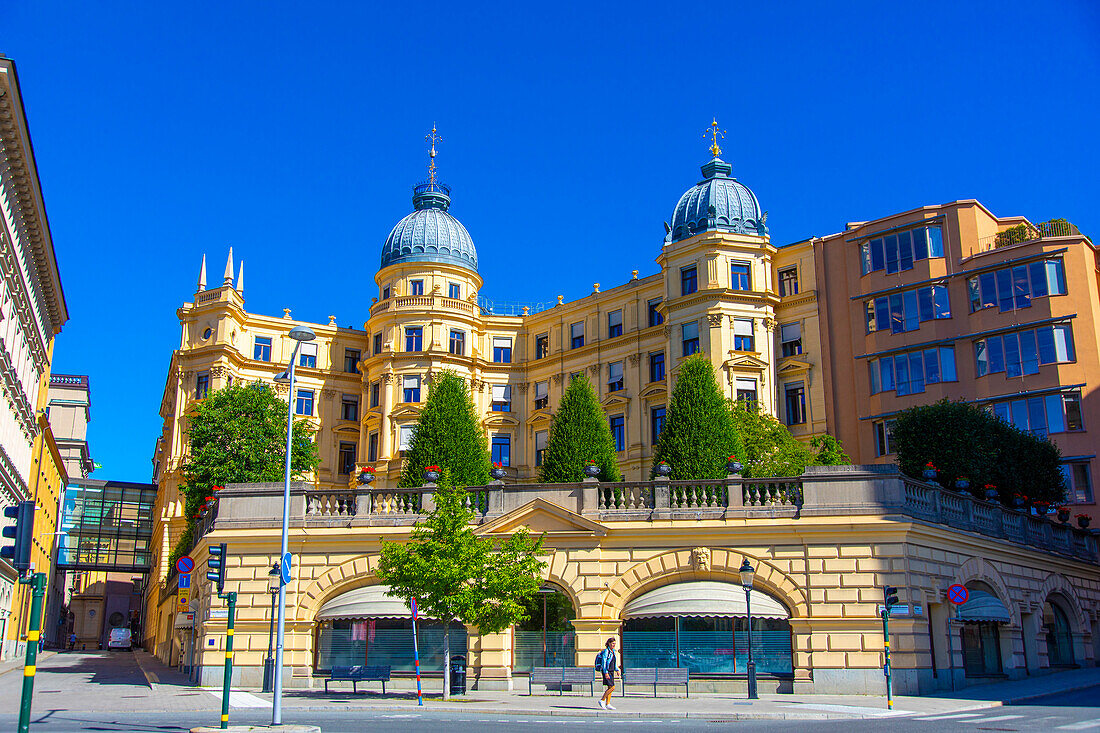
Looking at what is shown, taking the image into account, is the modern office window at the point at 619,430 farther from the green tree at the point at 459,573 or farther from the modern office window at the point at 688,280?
the green tree at the point at 459,573

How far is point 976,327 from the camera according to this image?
2124 inches

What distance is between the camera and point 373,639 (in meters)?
31.5

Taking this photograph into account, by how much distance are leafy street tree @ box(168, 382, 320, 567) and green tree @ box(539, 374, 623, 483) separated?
12.4 meters

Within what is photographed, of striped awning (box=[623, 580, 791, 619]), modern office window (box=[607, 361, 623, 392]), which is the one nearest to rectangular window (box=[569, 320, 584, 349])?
modern office window (box=[607, 361, 623, 392])

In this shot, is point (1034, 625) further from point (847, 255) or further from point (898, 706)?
point (847, 255)

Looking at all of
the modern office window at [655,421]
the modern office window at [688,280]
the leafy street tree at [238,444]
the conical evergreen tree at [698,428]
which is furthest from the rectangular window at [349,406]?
the conical evergreen tree at [698,428]

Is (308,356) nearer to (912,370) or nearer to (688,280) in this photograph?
(688,280)

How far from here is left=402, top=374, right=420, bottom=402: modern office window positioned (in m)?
67.5

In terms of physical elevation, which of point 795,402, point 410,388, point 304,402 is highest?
point 304,402

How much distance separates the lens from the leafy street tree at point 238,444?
163ft

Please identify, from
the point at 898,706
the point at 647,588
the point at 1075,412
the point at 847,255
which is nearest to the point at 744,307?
the point at 847,255

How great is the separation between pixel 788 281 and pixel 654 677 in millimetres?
38441

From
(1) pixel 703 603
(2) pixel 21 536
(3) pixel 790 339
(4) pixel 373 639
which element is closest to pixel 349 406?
(3) pixel 790 339

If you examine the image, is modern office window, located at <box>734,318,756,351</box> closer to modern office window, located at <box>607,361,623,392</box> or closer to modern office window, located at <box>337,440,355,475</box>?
modern office window, located at <box>607,361,623,392</box>
